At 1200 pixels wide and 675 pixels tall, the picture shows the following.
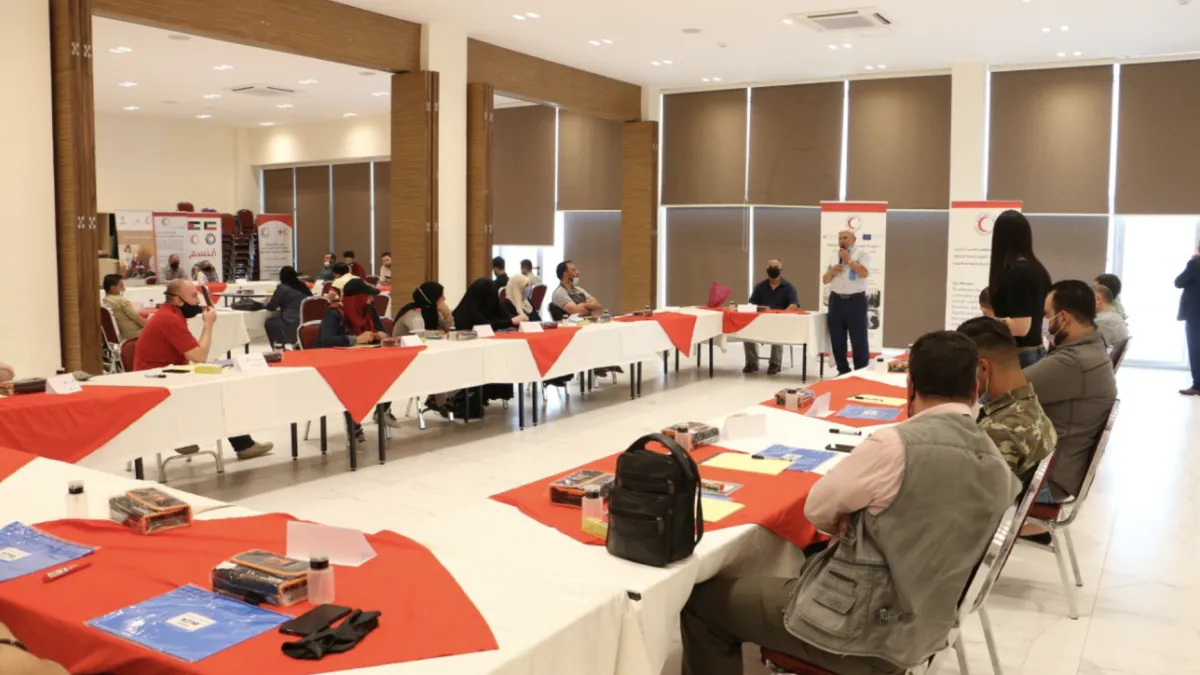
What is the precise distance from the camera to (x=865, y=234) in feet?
35.8

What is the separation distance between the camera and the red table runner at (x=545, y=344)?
695cm

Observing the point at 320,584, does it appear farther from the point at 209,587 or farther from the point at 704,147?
the point at 704,147

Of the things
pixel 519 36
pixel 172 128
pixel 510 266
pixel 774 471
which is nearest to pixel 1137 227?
pixel 519 36

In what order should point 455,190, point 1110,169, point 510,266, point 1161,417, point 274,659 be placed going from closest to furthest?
point 274,659
point 1161,417
point 455,190
point 1110,169
point 510,266

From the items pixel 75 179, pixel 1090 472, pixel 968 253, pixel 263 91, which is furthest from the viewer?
pixel 263 91

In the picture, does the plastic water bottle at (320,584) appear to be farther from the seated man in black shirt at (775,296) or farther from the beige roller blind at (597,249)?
the beige roller blind at (597,249)

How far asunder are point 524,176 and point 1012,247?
10.9m

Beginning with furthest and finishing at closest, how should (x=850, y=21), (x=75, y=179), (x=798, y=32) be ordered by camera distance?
1. (x=798, y=32)
2. (x=850, y=21)
3. (x=75, y=179)

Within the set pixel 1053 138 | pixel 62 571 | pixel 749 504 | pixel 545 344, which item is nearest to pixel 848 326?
pixel 545 344

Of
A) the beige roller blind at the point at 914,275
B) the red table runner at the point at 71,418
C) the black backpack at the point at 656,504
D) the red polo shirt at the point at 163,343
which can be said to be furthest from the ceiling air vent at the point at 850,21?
the black backpack at the point at 656,504

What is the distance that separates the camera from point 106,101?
14.5 m

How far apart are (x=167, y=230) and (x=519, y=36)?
7832 millimetres

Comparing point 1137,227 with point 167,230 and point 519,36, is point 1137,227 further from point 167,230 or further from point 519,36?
point 167,230

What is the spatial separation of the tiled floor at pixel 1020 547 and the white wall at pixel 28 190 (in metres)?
1.51
